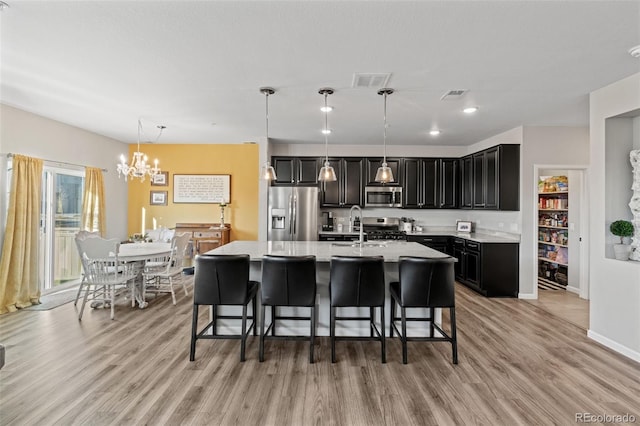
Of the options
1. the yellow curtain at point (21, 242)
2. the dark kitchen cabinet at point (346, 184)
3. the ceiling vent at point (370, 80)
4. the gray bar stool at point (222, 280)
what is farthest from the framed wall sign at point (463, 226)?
the yellow curtain at point (21, 242)

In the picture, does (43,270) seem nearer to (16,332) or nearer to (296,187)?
(16,332)

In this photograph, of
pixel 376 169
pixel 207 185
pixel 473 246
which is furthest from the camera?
pixel 207 185

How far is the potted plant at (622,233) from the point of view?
124 inches

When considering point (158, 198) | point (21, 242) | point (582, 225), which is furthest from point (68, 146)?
point (582, 225)

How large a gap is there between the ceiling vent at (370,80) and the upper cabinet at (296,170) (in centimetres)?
308

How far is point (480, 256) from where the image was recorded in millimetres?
5125

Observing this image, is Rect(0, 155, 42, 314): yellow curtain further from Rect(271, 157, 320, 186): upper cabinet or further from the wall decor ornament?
the wall decor ornament

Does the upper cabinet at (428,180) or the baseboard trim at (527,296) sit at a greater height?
the upper cabinet at (428,180)

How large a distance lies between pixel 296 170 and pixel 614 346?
5069mm

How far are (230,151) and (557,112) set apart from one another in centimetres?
553

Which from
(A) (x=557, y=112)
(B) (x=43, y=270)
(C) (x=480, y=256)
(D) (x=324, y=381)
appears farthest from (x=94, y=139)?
(A) (x=557, y=112)

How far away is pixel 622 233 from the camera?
125 inches

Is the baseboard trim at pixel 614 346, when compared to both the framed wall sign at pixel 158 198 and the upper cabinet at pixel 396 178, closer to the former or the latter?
the upper cabinet at pixel 396 178

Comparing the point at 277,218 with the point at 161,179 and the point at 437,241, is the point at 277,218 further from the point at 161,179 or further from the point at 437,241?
the point at 437,241
